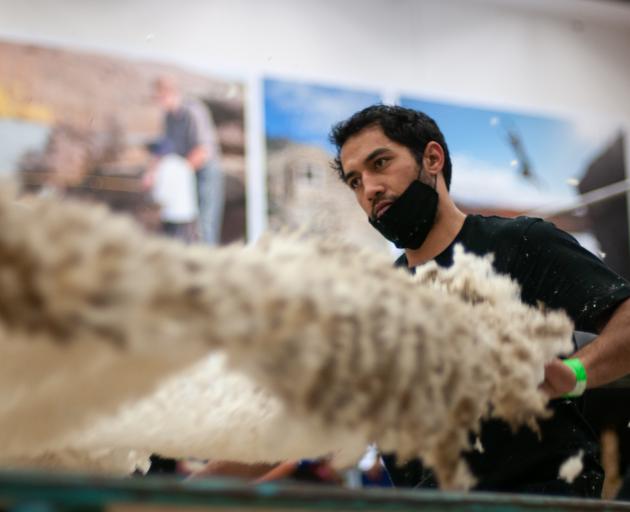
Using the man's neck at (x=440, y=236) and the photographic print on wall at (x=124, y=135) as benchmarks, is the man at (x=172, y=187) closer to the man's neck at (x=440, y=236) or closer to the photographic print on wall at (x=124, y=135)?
the photographic print on wall at (x=124, y=135)

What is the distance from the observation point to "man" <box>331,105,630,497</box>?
0.94m

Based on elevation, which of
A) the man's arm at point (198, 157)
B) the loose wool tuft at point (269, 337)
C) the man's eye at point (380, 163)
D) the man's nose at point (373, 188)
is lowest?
the loose wool tuft at point (269, 337)

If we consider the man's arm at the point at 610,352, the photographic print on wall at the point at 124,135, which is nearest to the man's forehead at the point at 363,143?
the man's arm at the point at 610,352

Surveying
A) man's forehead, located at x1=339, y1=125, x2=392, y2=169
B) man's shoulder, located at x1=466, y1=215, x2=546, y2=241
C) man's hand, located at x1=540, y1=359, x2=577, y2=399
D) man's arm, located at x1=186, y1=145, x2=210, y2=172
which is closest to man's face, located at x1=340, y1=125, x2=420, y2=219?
man's forehead, located at x1=339, y1=125, x2=392, y2=169

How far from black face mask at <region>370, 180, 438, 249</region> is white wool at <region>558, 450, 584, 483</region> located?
0.36 metres

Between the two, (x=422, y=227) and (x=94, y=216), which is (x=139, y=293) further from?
(x=422, y=227)

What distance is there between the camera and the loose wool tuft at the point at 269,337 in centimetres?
44

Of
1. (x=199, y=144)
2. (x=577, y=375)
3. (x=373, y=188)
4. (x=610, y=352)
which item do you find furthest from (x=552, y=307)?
(x=199, y=144)

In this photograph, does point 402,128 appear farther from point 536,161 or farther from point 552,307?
point 536,161

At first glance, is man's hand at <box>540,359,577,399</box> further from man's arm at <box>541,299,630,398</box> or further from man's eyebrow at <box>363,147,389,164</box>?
man's eyebrow at <box>363,147,389,164</box>

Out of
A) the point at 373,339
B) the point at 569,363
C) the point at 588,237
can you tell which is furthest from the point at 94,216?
the point at 588,237

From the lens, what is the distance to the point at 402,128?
1.20 meters

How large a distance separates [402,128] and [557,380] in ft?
1.79

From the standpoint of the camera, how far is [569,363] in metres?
0.81
